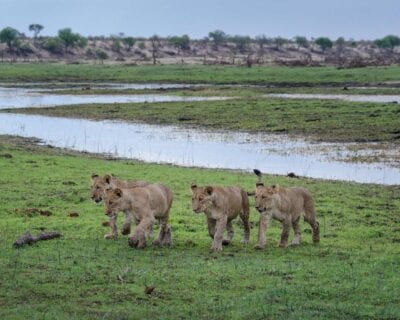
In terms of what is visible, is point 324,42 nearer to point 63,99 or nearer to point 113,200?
point 63,99

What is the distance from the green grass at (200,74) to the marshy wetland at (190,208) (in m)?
12.8

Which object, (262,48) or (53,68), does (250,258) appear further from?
(262,48)

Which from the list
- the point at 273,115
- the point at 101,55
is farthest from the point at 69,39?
the point at 273,115

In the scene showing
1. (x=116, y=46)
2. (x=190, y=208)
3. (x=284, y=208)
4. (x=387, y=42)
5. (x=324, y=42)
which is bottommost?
(x=190, y=208)

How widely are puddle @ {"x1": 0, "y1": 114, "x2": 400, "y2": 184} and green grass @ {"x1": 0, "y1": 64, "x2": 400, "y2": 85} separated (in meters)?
30.9

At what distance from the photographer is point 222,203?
1464 cm

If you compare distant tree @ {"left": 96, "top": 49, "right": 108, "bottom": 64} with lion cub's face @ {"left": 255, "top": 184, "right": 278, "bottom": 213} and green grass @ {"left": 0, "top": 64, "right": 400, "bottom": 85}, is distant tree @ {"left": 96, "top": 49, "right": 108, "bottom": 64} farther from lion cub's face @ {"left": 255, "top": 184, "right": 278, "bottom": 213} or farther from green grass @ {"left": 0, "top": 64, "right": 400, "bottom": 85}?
lion cub's face @ {"left": 255, "top": 184, "right": 278, "bottom": 213}

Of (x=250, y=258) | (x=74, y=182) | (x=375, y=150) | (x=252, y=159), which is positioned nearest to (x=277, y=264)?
(x=250, y=258)

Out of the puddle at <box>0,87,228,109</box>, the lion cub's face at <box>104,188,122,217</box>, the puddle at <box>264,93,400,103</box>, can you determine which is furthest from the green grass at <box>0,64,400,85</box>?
the lion cub's face at <box>104,188,122,217</box>

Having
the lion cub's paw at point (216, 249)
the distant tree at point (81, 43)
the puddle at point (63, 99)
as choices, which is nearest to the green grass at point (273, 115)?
the puddle at point (63, 99)

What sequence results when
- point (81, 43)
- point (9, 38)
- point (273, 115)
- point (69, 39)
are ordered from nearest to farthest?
point (273, 115) < point (9, 38) < point (69, 39) < point (81, 43)

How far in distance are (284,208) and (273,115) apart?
89.7 feet

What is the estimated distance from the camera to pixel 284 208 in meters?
15.0

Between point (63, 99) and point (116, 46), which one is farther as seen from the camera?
point (116, 46)
